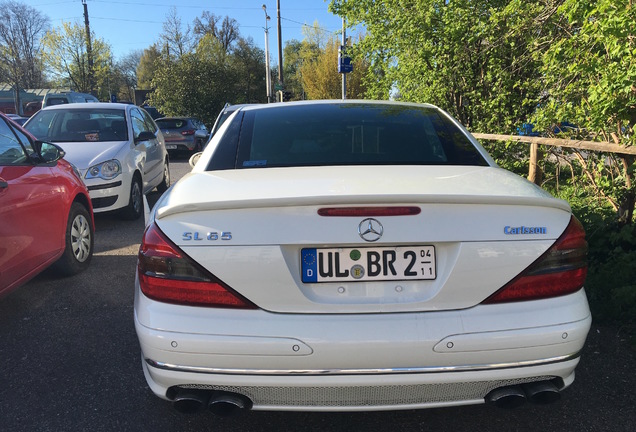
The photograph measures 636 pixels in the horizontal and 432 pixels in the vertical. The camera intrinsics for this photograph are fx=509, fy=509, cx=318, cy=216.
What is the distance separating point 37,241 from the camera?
3803 mm

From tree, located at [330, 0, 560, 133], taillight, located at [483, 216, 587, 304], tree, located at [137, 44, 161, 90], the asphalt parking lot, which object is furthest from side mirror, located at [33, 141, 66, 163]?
tree, located at [137, 44, 161, 90]

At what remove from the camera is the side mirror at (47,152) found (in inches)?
165

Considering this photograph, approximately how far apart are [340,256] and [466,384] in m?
0.69

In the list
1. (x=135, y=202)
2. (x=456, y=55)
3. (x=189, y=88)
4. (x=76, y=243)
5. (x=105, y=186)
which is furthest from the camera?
(x=189, y=88)

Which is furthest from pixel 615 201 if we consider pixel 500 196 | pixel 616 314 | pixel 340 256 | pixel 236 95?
pixel 236 95

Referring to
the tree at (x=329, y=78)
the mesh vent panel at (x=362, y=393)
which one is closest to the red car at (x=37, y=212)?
the mesh vent panel at (x=362, y=393)

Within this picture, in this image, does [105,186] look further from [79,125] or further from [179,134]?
[179,134]

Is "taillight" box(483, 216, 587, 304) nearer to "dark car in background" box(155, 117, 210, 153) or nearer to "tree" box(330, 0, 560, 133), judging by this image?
"tree" box(330, 0, 560, 133)

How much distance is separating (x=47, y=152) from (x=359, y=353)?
11.6ft

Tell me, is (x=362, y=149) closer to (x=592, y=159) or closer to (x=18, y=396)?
(x=18, y=396)

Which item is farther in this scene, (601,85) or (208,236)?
(601,85)

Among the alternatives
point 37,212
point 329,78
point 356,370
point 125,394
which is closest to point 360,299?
point 356,370

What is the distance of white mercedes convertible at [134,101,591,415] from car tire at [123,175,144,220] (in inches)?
210

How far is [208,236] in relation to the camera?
1.93 m
